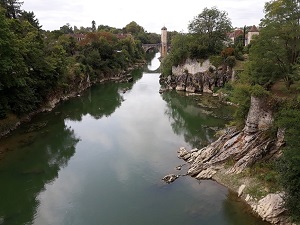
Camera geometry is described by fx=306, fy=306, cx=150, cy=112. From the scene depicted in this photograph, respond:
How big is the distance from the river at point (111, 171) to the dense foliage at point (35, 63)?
3154 mm

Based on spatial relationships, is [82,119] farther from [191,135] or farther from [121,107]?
[191,135]

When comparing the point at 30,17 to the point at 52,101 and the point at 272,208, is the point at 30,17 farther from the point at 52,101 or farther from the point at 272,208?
the point at 272,208

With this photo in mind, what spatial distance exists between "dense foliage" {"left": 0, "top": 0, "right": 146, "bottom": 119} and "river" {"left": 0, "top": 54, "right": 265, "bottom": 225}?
3.15 m

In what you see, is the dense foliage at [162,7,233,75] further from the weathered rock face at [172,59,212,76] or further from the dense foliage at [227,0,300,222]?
the dense foliage at [227,0,300,222]

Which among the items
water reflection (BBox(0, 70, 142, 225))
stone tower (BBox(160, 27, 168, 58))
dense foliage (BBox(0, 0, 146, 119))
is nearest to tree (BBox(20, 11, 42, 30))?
dense foliage (BBox(0, 0, 146, 119))

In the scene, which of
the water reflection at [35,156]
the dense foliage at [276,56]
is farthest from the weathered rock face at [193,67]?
the dense foliage at [276,56]

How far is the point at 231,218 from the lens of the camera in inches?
692

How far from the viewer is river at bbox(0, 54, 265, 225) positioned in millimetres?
18219

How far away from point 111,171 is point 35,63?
20.5 metres

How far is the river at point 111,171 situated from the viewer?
1822cm

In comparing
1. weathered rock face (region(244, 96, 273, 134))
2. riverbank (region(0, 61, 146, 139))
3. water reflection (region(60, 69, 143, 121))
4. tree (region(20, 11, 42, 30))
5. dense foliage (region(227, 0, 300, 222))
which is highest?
tree (region(20, 11, 42, 30))

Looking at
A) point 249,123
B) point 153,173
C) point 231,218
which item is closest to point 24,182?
point 153,173

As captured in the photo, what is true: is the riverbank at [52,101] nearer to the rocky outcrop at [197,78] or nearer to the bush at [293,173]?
the rocky outcrop at [197,78]

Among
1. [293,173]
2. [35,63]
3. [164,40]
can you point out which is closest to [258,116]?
[293,173]
